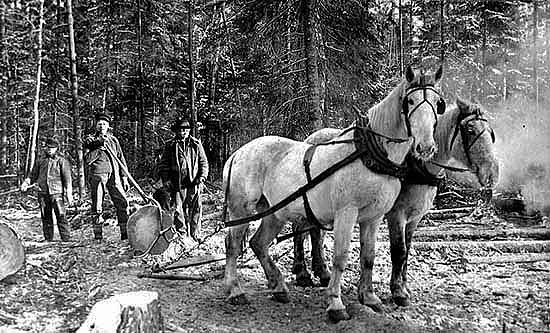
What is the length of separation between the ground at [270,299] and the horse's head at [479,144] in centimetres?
147

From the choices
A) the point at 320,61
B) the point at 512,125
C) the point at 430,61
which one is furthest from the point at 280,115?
the point at 430,61

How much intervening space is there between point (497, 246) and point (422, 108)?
4.56 m

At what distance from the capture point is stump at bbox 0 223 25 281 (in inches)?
222

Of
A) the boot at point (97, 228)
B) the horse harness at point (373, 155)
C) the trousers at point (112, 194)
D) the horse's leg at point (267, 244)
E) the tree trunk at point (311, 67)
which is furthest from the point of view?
the tree trunk at point (311, 67)

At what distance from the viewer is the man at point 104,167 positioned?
7.68 m

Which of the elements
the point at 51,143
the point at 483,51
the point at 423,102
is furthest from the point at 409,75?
the point at 483,51

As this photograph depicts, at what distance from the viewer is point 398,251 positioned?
5.11 meters

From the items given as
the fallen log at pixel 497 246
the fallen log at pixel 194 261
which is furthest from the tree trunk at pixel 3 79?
the fallen log at pixel 497 246

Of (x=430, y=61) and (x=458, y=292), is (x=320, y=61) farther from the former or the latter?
(x=430, y=61)

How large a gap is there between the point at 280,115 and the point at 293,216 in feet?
19.7

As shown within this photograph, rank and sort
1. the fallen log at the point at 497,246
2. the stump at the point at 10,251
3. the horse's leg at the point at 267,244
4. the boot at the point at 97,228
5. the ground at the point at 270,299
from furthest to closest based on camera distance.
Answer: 1. the boot at the point at 97,228
2. the fallen log at the point at 497,246
3. the stump at the point at 10,251
4. the horse's leg at the point at 267,244
5. the ground at the point at 270,299

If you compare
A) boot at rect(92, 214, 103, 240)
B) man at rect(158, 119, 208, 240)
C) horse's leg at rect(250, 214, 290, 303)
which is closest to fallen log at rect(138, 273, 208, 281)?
horse's leg at rect(250, 214, 290, 303)

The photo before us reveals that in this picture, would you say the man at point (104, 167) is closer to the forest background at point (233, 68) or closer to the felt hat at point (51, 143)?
the felt hat at point (51, 143)

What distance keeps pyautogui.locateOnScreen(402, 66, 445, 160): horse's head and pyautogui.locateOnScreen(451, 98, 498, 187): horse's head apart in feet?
3.10
